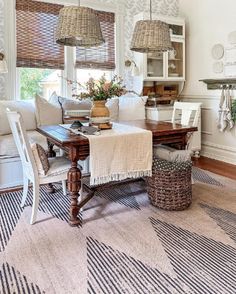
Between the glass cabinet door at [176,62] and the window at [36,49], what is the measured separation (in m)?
1.87

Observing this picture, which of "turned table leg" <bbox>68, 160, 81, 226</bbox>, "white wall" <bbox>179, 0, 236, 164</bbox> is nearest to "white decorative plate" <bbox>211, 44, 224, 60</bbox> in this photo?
"white wall" <bbox>179, 0, 236, 164</bbox>

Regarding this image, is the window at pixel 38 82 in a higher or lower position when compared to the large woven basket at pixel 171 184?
higher

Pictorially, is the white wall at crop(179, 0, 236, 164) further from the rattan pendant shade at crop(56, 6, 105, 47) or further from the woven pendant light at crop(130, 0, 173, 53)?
the rattan pendant shade at crop(56, 6, 105, 47)

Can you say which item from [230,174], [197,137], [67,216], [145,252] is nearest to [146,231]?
[145,252]

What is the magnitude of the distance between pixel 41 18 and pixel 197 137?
9.90ft

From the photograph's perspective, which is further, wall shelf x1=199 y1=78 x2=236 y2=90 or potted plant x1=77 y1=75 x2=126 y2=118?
wall shelf x1=199 y1=78 x2=236 y2=90

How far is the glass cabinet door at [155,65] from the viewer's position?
196 inches

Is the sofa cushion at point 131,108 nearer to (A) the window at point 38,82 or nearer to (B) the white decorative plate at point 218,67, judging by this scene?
(A) the window at point 38,82

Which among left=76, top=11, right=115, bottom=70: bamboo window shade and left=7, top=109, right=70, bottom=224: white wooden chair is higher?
left=76, top=11, right=115, bottom=70: bamboo window shade

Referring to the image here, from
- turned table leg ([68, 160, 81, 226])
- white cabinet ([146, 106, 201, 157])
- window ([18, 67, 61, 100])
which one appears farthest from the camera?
white cabinet ([146, 106, 201, 157])

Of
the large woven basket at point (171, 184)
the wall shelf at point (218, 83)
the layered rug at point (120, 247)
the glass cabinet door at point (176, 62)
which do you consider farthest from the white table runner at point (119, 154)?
the glass cabinet door at point (176, 62)

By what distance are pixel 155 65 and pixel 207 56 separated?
0.86 metres

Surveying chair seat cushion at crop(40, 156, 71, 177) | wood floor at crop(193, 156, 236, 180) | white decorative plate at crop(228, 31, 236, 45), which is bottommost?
wood floor at crop(193, 156, 236, 180)

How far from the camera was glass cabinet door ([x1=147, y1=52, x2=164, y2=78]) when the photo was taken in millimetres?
4980
